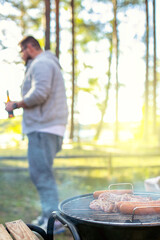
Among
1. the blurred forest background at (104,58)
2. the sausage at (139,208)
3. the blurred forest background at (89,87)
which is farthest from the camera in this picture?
the blurred forest background at (104,58)

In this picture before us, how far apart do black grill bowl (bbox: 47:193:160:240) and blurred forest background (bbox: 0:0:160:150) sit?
575 centimetres

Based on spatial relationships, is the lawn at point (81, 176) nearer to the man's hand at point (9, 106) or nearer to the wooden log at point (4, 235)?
the man's hand at point (9, 106)

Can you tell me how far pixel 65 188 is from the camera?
5195mm

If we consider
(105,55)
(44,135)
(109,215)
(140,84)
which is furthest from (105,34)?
(109,215)

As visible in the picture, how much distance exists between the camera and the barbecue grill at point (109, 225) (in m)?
1.39

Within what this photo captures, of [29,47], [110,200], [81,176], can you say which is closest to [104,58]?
[81,176]

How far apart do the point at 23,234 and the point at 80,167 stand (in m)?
3.99

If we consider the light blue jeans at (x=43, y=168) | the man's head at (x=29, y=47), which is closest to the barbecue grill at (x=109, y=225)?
the light blue jeans at (x=43, y=168)

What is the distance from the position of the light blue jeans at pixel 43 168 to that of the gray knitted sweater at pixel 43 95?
129mm

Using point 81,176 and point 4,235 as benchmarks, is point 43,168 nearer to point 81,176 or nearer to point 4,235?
point 4,235

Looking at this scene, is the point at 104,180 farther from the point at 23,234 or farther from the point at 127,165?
the point at 23,234

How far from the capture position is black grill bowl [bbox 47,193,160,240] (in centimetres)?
138

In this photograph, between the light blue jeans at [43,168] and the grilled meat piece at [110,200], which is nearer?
the grilled meat piece at [110,200]

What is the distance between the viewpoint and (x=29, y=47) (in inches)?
121
